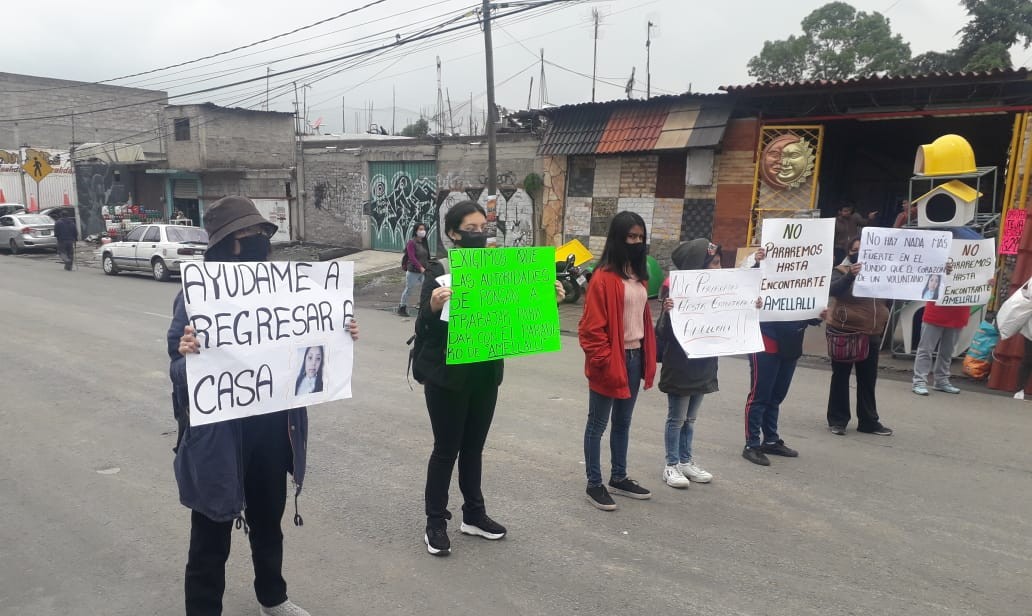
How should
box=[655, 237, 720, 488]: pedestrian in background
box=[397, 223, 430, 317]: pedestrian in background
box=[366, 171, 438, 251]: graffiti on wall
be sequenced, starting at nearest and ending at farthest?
box=[655, 237, 720, 488]: pedestrian in background, box=[397, 223, 430, 317]: pedestrian in background, box=[366, 171, 438, 251]: graffiti on wall

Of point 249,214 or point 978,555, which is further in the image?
point 978,555

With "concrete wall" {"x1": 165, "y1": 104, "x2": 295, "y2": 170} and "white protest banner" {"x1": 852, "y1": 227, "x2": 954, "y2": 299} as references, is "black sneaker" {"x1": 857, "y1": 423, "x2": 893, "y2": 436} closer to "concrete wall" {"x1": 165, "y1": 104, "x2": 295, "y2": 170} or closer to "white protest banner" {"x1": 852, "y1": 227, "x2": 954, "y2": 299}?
"white protest banner" {"x1": 852, "y1": 227, "x2": 954, "y2": 299}

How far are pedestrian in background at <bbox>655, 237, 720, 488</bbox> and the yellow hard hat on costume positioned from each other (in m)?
4.70

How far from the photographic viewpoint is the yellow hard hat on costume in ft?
26.3

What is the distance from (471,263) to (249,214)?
46.1 inches

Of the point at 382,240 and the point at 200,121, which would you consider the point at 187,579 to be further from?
the point at 200,121

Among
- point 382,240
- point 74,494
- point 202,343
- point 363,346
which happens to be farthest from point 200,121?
point 202,343

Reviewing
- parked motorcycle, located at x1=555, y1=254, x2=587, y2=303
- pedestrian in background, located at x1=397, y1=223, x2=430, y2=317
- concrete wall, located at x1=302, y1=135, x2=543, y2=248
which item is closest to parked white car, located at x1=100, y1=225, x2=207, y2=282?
concrete wall, located at x1=302, y1=135, x2=543, y2=248

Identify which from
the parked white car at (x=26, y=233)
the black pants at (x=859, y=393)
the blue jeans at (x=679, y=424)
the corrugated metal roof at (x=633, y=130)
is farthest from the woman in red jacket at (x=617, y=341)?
the parked white car at (x=26, y=233)

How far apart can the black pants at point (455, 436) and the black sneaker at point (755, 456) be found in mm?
2393

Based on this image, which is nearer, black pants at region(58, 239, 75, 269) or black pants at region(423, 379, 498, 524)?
black pants at region(423, 379, 498, 524)

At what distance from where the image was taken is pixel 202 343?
2852mm

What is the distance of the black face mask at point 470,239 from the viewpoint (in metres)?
3.82

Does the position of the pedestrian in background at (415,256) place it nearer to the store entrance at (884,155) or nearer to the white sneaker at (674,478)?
the store entrance at (884,155)
